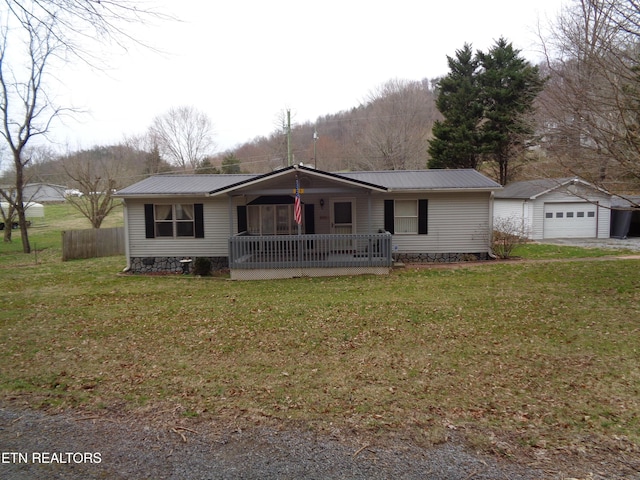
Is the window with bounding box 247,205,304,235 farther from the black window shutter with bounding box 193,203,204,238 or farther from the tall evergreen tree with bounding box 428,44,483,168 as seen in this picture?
the tall evergreen tree with bounding box 428,44,483,168

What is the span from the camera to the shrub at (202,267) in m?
13.8

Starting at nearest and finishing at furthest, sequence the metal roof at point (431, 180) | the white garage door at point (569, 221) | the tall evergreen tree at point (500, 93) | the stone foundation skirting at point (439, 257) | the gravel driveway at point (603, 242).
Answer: the metal roof at point (431, 180) → the stone foundation skirting at point (439, 257) → the gravel driveway at point (603, 242) → the white garage door at point (569, 221) → the tall evergreen tree at point (500, 93)

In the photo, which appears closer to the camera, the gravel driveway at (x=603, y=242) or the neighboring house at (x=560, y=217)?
the gravel driveway at (x=603, y=242)

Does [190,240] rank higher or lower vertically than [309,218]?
lower

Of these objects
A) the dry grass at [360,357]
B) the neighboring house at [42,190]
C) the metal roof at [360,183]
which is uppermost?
the neighboring house at [42,190]

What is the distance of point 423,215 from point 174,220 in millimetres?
8596

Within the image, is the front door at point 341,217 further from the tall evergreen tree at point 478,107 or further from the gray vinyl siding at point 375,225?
the tall evergreen tree at point 478,107

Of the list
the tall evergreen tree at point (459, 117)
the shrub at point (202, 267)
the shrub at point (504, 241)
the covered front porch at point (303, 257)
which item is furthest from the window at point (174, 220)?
the tall evergreen tree at point (459, 117)

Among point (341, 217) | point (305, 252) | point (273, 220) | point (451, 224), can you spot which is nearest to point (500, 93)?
point (451, 224)

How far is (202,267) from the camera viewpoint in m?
13.8

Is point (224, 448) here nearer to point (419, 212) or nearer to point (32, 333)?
point (32, 333)

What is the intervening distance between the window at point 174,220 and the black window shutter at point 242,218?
63.6 inches

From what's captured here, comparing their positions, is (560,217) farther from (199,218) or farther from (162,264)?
(162,264)

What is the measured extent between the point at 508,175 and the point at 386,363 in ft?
93.0
